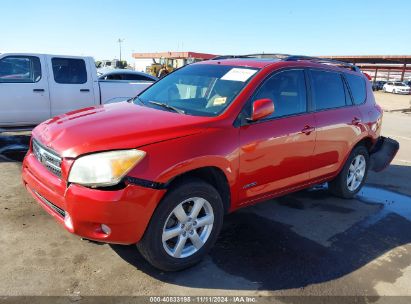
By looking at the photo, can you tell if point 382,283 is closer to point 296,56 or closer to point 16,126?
point 296,56

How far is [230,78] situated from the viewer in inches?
162

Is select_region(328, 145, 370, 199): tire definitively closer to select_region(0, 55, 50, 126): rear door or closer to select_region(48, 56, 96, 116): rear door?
select_region(48, 56, 96, 116): rear door

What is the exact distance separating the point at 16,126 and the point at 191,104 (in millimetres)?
5337

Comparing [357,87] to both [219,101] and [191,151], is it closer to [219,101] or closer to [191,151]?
[219,101]

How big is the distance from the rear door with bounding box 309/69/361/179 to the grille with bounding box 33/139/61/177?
2801 mm

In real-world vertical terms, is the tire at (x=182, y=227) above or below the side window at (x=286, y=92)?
below

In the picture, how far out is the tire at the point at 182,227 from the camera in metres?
3.13

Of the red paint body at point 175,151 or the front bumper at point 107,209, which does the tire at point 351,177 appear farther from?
the front bumper at point 107,209

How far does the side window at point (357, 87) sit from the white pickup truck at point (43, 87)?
5304mm

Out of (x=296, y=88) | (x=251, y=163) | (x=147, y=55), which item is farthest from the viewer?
(x=147, y=55)

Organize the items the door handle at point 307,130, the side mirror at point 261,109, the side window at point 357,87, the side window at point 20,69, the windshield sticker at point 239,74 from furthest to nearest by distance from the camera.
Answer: the side window at point 20,69 → the side window at point 357,87 → the door handle at point 307,130 → the windshield sticker at point 239,74 → the side mirror at point 261,109

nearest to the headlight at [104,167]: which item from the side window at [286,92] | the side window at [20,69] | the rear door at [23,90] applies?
the side window at [286,92]

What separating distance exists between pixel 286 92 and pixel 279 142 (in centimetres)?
62

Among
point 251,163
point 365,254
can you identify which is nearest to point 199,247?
point 251,163
